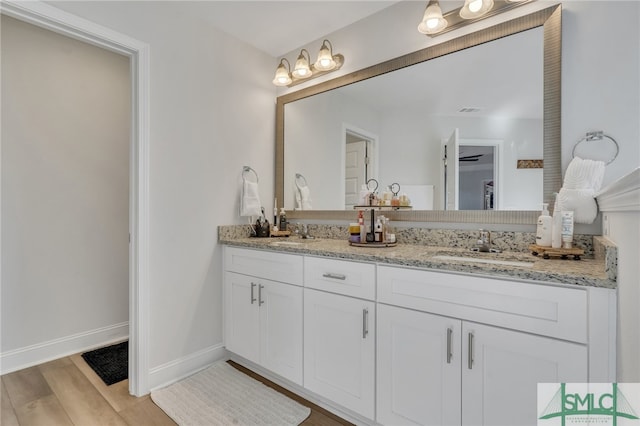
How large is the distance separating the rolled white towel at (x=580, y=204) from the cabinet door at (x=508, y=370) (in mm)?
635

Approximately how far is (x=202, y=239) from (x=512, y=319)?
1882 millimetres

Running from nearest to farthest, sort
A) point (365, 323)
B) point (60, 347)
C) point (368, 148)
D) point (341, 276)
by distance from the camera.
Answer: point (365, 323) → point (341, 276) → point (368, 148) → point (60, 347)

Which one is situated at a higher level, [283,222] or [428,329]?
[283,222]

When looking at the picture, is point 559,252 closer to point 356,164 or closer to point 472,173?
point 472,173

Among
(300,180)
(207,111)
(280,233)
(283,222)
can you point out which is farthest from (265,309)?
(207,111)

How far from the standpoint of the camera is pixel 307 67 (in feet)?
7.88

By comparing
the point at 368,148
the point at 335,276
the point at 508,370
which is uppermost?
A: the point at 368,148

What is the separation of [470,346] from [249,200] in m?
1.75

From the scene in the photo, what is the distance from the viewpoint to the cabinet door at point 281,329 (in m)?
1.80

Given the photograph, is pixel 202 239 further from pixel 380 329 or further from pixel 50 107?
pixel 50 107

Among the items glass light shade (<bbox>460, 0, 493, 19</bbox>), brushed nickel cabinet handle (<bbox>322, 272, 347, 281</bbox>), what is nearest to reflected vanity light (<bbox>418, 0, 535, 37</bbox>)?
glass light shade (<bbox>460, 0, 493, 19</bbox>)

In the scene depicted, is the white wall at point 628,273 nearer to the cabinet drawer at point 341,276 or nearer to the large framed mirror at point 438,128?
the large framed mirror at point 438,128

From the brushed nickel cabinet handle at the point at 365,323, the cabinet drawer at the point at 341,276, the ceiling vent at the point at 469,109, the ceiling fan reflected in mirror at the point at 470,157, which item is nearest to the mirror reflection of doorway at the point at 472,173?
the ceiling fan reflected in mirror at the point at 470,157

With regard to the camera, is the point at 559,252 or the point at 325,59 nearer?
the point at 559,252
